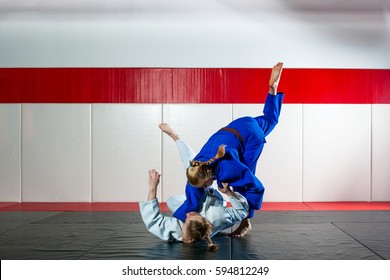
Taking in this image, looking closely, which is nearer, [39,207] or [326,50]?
[39,207]

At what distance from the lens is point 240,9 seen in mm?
7266

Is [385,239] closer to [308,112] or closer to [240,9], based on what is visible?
[308,112]

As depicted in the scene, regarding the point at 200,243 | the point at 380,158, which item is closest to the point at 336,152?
the point at 380,158

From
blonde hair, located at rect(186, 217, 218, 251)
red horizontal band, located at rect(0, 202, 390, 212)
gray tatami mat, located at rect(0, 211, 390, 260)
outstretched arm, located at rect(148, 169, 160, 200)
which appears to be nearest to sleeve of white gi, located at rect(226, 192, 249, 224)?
gray tatami mat, located at rect(0, 211, 390, 260)

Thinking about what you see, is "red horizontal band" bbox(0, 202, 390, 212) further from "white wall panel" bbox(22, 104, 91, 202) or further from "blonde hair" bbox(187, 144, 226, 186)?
"blonde hair" bbox(187, 144, 226, 186)

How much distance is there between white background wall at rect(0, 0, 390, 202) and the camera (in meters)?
7.29

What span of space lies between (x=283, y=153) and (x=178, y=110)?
1780 millimetres

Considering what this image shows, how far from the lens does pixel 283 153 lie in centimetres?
729

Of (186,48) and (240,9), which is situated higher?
(240,9)

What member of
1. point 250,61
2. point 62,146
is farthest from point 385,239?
point 62,146

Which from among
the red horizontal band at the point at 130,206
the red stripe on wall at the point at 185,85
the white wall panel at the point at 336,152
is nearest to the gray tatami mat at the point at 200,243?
the red horizontal band at the point at 130,206

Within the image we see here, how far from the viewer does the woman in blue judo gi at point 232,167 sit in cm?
387

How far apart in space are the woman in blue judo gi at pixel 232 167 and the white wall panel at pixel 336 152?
278 cm

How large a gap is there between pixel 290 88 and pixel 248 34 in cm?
107
